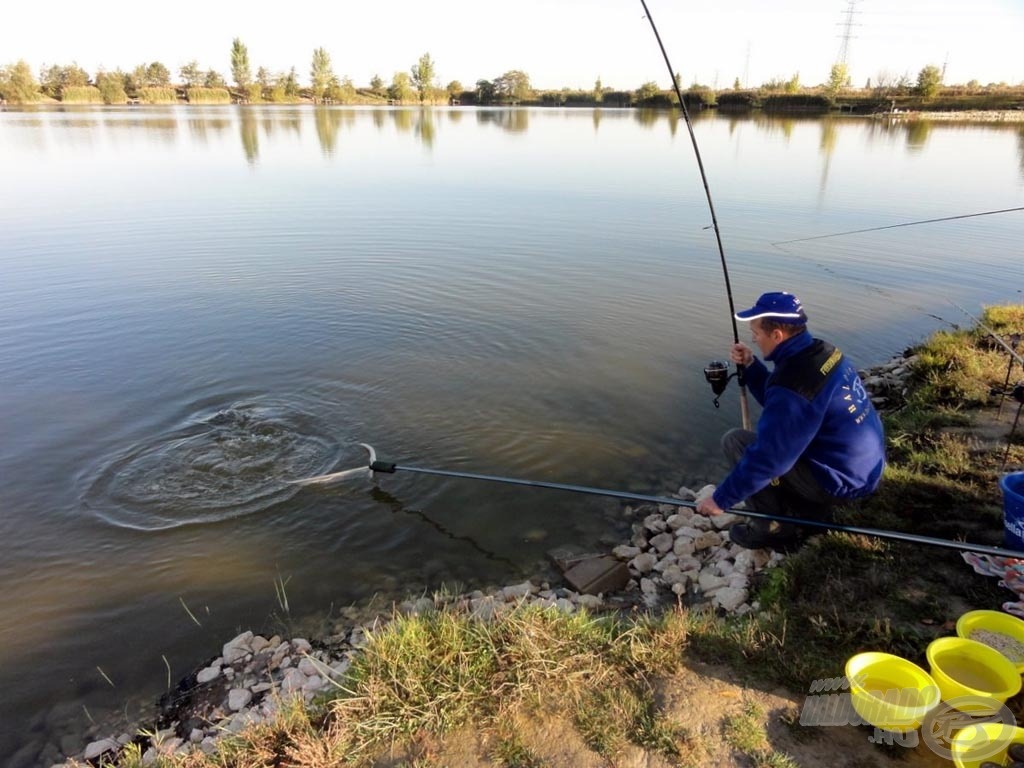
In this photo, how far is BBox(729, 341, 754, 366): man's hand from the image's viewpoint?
4.43 metres

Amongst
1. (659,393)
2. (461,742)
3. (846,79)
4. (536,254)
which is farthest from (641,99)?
(461,742)

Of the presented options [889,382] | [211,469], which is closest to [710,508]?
[211,469]

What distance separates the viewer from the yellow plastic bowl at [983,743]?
92.5 inches

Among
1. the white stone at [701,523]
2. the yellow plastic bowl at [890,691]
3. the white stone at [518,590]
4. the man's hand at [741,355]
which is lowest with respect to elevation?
the white stone at [518,590]

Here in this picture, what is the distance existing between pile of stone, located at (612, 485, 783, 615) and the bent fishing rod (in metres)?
0.24

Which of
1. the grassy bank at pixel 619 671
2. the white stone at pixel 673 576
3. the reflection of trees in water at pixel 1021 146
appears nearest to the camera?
the grassy bank at pixel 619 671

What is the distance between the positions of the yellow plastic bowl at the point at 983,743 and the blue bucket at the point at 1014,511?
5.19ft

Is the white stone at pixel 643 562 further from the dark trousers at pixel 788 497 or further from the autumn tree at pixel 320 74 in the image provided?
the autumn tree at pixel 320 74

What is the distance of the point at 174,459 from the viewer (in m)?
6.19

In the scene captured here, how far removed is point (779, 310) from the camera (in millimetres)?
3611

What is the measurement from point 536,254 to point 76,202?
1334 centimetres

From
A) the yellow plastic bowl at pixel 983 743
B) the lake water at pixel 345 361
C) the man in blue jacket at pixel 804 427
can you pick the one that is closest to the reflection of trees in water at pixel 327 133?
the lake water at pixel 345 361

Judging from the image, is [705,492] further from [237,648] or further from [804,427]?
[237,648]

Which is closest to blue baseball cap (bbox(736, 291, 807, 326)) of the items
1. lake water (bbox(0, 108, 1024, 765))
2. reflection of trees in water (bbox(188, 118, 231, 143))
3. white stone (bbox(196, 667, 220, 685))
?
lake water (bbox(0, 108, 1024, 765))
